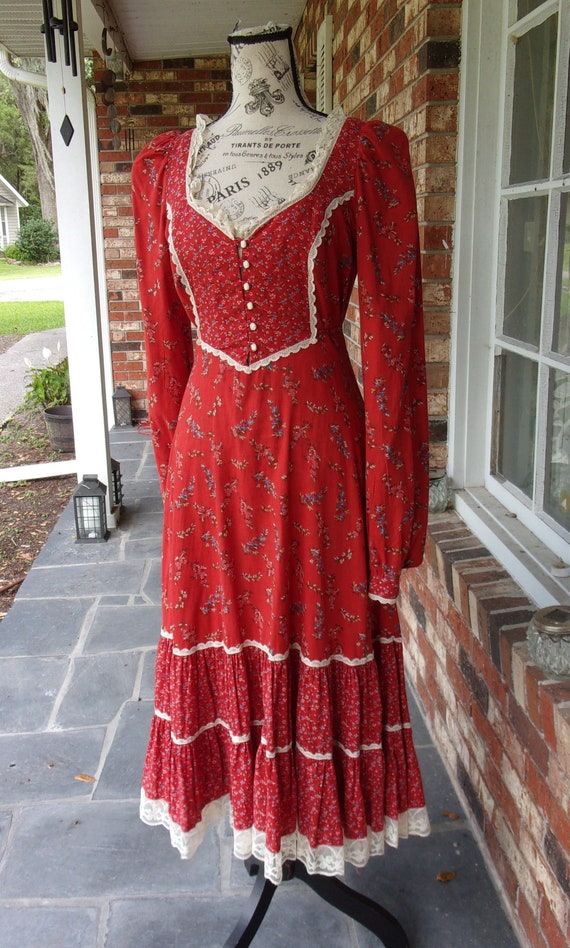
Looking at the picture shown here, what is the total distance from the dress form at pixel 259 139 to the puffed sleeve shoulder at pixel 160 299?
0.29 feet

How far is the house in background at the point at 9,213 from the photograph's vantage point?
7.77 m

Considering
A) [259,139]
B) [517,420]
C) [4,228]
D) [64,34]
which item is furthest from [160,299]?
[4,228]

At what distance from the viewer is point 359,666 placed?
142cm

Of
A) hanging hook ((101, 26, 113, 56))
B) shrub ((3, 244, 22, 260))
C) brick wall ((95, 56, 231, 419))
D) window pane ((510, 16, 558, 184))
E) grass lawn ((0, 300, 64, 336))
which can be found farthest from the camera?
grass lawn ((0, 300, 64, 336))

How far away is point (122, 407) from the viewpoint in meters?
6.05

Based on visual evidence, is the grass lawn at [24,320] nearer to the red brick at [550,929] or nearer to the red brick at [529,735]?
the red brick at [529,735]

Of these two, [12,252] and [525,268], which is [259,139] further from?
[12,252]

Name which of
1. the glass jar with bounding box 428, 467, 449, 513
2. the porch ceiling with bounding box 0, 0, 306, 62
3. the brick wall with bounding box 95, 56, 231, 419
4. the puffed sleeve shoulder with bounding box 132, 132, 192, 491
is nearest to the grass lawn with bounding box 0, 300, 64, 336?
the brick wall with bounding box 95, 56, 231, 419

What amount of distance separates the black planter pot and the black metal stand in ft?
15.1

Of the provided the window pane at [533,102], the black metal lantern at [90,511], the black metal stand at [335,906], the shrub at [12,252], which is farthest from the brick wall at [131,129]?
the black metal stand at [335,906]

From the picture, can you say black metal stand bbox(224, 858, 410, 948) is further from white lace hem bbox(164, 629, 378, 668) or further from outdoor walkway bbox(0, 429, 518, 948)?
white lace hem bbox(164, 629, 378, 668)

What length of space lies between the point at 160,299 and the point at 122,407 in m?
4.72

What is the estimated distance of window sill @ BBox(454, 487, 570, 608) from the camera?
5.46 ft

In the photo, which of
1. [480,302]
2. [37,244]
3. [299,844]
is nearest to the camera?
[299,844]
